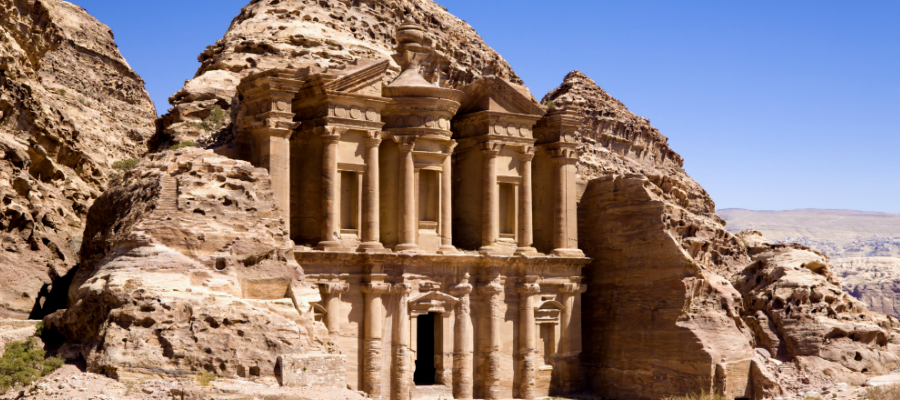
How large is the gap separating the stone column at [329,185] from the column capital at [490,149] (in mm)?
6160

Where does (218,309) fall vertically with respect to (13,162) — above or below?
below

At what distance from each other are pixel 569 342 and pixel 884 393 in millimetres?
10748

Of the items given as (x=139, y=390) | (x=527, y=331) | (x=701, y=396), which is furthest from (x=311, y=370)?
(x=701, y=396)

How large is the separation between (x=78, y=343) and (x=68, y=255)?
7.77m

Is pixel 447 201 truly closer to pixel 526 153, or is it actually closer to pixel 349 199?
pixel 349 199

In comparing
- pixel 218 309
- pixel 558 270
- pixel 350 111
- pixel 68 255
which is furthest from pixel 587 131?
pixel 218 309

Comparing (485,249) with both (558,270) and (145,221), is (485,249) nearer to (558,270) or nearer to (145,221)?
(558,270)

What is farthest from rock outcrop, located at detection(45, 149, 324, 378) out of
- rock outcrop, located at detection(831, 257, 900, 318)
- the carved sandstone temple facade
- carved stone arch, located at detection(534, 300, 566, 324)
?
rock outcrop, located at detection(831, 257, 900, 318)

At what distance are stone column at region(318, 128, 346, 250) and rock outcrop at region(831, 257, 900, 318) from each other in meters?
70.9

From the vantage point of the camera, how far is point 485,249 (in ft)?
118

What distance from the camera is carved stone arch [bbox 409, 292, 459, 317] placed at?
112ft

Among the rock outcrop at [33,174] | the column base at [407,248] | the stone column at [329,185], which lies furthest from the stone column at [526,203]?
the rock outcrop at [33,174]

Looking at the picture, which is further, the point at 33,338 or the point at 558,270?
the point at 558,270

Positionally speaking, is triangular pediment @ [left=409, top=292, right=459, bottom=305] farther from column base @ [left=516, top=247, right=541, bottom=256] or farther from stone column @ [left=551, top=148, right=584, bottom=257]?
stone column @ [left=551, top=148, right=584, bottom=257]
